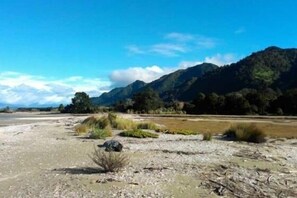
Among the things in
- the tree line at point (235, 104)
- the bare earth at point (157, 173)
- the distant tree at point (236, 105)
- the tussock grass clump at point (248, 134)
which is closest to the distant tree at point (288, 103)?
the tree line at point (235, 104)

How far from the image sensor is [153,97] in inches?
3536

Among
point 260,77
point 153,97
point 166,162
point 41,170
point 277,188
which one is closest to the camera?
point 277,188

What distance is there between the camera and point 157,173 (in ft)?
46.3

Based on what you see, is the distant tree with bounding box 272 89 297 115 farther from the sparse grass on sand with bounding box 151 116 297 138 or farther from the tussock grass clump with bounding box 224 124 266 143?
the tussock grass clump with bounding box 224 124 266 143

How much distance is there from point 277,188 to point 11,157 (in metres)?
10.7

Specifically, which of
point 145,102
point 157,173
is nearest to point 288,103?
point 145,102

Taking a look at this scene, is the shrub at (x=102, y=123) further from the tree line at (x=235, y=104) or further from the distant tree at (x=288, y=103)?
the distant tree at (x=288, y=103)

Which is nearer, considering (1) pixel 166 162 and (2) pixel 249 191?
(2) pixel 249 191

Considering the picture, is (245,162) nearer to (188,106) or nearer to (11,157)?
(11,157)

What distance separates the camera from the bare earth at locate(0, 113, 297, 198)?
11.8m

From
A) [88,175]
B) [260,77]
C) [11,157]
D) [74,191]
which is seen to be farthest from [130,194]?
[260,77]

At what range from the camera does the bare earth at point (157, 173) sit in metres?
11.8

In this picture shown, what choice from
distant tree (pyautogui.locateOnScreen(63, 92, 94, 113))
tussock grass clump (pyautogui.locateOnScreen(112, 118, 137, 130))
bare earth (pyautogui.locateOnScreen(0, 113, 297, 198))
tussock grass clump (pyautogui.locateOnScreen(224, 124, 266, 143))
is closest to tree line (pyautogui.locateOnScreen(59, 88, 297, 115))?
distant tree (pyautogui.locateOnScreen(63, 92, 94, 113))

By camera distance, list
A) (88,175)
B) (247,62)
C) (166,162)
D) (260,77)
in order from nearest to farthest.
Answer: (88,175) → (166,162) → (260,77) → (247,62)
